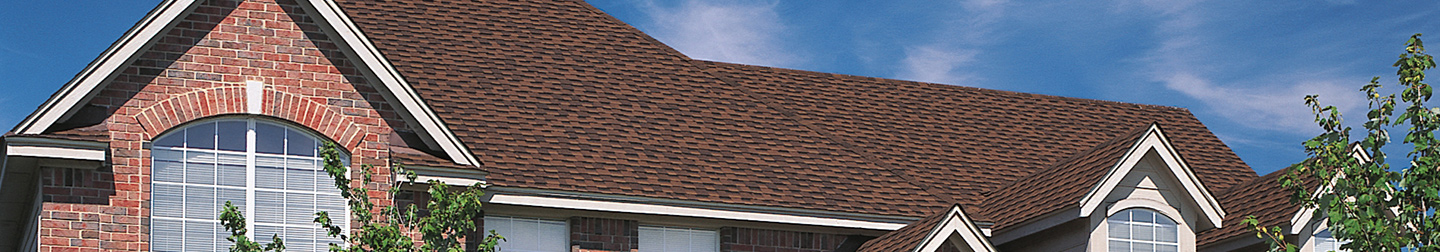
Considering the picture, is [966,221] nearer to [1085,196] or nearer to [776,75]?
[1085,196]

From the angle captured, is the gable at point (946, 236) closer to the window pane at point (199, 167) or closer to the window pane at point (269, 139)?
the window pane at point (269, 139)

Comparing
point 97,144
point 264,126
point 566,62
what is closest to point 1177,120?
point 566,62

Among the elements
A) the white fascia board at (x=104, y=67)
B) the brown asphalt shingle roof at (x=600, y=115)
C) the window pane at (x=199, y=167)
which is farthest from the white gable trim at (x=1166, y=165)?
the white fascia board at (x=104, y=67)

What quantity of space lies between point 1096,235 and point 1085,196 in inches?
23.1

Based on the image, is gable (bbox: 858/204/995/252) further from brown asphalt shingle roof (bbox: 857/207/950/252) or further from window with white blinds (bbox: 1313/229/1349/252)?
window with white blinds (bbox: 1313/229/1349/252)

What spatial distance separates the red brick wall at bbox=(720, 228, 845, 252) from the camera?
21234mm

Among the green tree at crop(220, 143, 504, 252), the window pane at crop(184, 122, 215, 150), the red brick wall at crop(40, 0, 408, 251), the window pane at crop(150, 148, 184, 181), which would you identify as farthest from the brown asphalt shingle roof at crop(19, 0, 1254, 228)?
the green tree at crop(220, 143, 504, 252)

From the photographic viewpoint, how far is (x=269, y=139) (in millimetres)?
17984

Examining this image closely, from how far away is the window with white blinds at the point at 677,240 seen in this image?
2081 cm

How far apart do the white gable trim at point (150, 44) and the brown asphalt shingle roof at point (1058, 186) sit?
7.20 meters

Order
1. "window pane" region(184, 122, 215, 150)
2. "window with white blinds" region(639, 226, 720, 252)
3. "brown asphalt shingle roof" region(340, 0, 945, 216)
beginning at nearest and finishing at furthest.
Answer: "window pane" region(184, 122, 215, 150)
"window with white blinds" region(639, 226, 720, 252)
"brown asphalt shingle roof" region(340, 0, 945, 216)

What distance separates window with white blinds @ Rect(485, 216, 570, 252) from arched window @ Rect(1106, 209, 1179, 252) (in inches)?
Result: 266

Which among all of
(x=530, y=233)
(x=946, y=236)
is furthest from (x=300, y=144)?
(x=946, y=236)

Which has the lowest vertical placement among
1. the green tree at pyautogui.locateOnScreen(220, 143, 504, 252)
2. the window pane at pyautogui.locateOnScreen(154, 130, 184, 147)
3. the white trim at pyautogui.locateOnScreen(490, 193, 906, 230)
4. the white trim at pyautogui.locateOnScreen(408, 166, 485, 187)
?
the green tree at pyautogui.locateOnScreen(220, 143, 504, 252)
